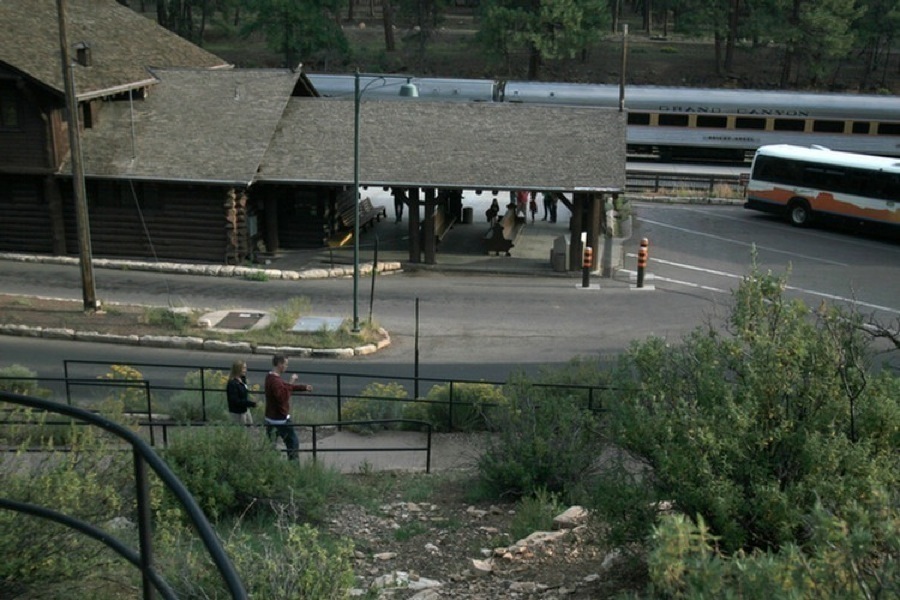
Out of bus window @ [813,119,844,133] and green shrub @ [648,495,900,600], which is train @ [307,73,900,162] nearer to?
bus window @ [813,119,844,133]

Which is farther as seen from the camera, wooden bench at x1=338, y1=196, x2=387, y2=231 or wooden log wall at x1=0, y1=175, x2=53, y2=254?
wooden bench at x1=338, y1=196, x2=387, y2=231

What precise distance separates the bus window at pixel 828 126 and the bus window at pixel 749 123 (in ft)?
7.46

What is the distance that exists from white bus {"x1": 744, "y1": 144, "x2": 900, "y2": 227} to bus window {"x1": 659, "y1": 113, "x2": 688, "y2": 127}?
9968 mm

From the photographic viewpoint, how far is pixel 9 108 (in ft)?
90.6

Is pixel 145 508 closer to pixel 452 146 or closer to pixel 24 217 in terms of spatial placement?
pixel 452 146

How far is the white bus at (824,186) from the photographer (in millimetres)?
31625

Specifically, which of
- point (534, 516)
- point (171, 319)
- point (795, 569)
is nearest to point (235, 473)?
point (534, 516)

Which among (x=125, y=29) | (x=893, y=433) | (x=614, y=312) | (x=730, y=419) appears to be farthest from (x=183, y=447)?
(x=125, y=29)

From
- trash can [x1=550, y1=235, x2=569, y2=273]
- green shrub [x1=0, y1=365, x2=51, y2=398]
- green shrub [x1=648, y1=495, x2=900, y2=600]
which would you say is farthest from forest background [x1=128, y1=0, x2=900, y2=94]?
green shrub [x1=648, y1=495, x2=900, y2=600]

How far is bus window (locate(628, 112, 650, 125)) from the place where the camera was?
4594cm

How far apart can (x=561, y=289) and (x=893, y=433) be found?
18000 mm

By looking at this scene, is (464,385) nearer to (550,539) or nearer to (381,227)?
(550,539)

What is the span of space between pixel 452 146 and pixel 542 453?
17.8m

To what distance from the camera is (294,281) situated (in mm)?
26922
